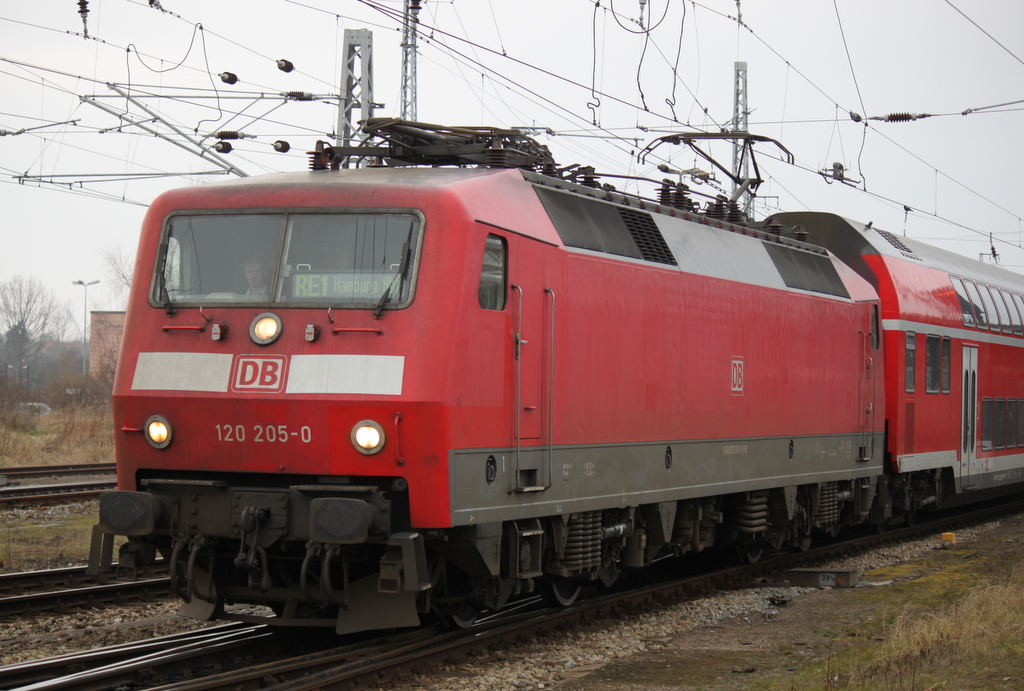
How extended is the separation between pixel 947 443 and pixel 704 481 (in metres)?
8.11

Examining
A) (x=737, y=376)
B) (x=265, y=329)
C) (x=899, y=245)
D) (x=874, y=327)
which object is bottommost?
(x=737, y=376)

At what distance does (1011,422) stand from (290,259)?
54.8ft

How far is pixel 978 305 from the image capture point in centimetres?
1906

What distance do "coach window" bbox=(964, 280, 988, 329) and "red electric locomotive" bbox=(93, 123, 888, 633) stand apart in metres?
11.4

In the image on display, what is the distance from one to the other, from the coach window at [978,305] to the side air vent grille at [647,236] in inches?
419

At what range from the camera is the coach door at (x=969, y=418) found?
18.0m

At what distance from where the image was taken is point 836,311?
541 inches

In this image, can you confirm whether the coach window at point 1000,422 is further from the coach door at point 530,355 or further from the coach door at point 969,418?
the coach door at point 530,355

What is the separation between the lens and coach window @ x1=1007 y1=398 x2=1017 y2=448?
20.1 meters

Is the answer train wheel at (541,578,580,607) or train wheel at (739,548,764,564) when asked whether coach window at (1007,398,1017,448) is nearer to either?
train wheel at (739,548,764,564)

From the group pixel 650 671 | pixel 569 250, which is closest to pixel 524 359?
pixel 569 250

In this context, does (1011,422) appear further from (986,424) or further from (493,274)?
(493,274)

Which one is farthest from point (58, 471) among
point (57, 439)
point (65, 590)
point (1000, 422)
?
point (1000, 422)

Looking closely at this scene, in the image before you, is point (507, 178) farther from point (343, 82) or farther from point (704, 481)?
point (343, 82)
